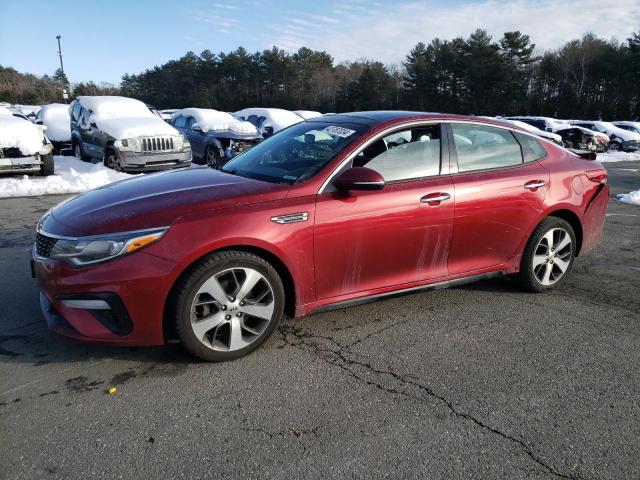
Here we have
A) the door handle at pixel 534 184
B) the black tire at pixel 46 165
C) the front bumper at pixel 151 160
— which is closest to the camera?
the door handle at pixel 534 184

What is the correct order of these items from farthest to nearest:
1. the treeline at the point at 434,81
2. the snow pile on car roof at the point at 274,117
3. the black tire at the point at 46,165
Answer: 1. the treeline at the point at 434,81
2. the snow pile on car roof at the point at 274,117
3. the black tire at the point at 46,165

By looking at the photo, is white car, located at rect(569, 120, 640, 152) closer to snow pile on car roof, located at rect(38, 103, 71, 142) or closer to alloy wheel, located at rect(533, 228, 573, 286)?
snow pile on car roof, located at rect(38, 103, 71, 142)

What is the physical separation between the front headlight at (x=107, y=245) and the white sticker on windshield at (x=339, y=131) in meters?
1.56

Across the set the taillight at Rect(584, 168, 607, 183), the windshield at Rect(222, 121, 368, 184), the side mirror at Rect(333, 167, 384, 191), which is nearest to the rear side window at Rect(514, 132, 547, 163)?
the taillight at Rect(584, 168, 607, 183)

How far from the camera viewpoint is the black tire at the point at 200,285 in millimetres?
2961

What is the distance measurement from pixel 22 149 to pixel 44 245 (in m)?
8.42

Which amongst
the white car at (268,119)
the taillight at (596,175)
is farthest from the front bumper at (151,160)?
the taillight at (596,175)

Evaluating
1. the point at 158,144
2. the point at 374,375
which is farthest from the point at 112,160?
Result: the point at 374,375

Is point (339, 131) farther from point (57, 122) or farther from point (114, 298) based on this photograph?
point (57, 122)

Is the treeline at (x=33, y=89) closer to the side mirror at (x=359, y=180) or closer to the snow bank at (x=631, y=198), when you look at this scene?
the snow bank at (x=631, y=198)

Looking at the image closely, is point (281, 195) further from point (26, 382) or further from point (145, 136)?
point (145, 136)

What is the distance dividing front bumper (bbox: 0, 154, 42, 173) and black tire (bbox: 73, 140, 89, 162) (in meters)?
2.29

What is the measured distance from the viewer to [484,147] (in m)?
4.22

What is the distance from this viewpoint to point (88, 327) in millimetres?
2924
